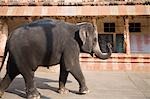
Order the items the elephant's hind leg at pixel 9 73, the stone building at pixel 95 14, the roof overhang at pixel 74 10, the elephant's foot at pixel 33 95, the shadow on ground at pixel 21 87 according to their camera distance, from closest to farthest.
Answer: the elephant's foot at pixel 33 95 < the elephant's hind leg at pixel 9 73 < the shadow on ground at pixel 21 87 < the stone building at pixel 95 14 < the roof overhang at pixel 74 10

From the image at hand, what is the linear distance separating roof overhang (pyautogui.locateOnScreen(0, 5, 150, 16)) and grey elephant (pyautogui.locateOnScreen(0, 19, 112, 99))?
791 cm

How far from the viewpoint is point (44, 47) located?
25.9 ft

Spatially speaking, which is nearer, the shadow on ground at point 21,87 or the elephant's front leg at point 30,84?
the elephant's front leg at point 30,84

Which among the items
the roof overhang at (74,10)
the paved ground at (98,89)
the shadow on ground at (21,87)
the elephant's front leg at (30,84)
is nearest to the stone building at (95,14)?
the roof overhang at (74,10)

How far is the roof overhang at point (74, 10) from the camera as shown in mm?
16248

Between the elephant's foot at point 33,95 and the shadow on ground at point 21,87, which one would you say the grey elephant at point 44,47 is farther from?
the shadow on ground at point 21,87

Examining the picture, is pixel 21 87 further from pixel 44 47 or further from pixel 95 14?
pixel 95 14

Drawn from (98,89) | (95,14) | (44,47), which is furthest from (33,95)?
(95,14)

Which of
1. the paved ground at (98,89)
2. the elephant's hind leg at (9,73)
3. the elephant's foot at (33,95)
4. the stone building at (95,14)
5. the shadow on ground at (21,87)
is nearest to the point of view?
the elephant's foot at (33,95)

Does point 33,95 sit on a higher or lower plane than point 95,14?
lower

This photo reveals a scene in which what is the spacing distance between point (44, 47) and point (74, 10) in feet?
29.2

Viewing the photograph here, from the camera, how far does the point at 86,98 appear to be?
807cm

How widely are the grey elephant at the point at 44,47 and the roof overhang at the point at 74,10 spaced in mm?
7914

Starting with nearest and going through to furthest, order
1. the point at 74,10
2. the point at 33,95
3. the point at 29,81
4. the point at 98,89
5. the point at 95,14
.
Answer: the point at 33,95 < the point at 29,81 < the point at 98,89 < the point at 95,14 < the point at 74,10
